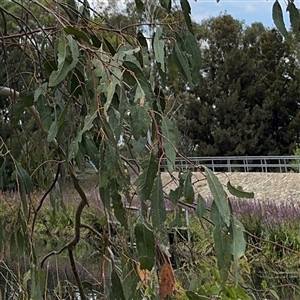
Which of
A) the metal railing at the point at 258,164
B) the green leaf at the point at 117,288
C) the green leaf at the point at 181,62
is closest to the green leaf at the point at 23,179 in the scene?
the green leaf at the point at 117,288

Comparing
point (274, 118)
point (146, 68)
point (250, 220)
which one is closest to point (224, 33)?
point (274, 118)

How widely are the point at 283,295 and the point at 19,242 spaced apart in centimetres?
277

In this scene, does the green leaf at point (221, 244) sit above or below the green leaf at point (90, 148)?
below

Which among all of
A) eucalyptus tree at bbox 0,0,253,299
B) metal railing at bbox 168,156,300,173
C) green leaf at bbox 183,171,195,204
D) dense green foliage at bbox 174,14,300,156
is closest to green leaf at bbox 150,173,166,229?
eucalyptus tree at bbox 0,0,253,299

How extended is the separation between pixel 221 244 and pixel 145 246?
0.10 metres

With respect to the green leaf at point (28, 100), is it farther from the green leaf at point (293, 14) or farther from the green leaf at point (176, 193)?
the green leaf at point (293, 14)

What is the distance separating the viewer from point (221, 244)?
2.12ft

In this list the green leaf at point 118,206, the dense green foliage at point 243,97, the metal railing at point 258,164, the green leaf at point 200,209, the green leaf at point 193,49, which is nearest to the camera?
the green leaf at point 118,206

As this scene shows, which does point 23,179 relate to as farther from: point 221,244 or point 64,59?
point 221,244

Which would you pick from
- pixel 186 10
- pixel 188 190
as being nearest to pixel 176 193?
pixel 188 190

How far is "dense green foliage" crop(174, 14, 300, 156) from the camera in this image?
16.7 m

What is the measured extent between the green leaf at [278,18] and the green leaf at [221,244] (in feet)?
1.49

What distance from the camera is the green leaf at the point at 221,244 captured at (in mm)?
644

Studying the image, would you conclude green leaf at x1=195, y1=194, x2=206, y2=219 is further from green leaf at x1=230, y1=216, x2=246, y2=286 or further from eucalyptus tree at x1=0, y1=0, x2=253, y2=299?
green leaf at x1=230, y1=216, x2=246, y2=286
